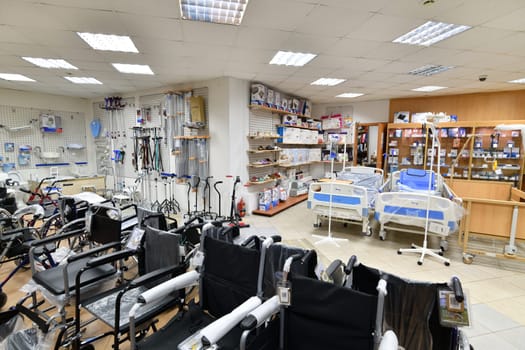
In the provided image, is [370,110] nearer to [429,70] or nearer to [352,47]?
[429,70]

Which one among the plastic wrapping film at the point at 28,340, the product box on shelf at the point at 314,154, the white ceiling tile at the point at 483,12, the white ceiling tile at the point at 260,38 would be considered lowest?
the plastic wrapping film at the point at 28,340

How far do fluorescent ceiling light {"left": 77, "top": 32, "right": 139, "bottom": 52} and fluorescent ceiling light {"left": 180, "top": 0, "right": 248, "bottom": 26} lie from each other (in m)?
A: 1.22

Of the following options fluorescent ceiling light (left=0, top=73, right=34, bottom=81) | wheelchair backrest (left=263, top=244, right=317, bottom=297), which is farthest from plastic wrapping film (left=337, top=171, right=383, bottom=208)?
fluorescent ceiling light (left=0, top=73, right=34, bottom=81)

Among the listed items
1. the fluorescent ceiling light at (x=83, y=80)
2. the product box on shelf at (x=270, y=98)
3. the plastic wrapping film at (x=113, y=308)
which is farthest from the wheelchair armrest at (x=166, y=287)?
the fluorescent ceiling light at (x=83, y=80)

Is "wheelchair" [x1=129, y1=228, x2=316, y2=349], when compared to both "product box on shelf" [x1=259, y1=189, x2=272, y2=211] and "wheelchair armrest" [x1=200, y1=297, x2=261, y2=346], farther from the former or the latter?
"product box on shelf" [x1=259, y1=189, x2=272, y2=211]

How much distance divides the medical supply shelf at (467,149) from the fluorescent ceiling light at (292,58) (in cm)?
427

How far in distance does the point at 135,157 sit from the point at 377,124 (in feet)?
24.4

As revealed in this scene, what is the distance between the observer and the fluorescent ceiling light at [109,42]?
345 centimetres

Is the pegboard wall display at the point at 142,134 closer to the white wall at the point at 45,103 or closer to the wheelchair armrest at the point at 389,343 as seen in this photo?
the white wall at the point at 45,103

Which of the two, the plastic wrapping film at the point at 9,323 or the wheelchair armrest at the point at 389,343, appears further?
the plastic wrapping film at the point at 9,323

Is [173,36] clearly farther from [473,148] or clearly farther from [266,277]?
[473,148]

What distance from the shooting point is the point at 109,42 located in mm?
3682

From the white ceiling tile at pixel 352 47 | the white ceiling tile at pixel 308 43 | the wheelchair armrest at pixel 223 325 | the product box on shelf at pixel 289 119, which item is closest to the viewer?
the wheelchair armrest at pixel 223 325

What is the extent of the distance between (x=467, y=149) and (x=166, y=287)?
8.39 metres
